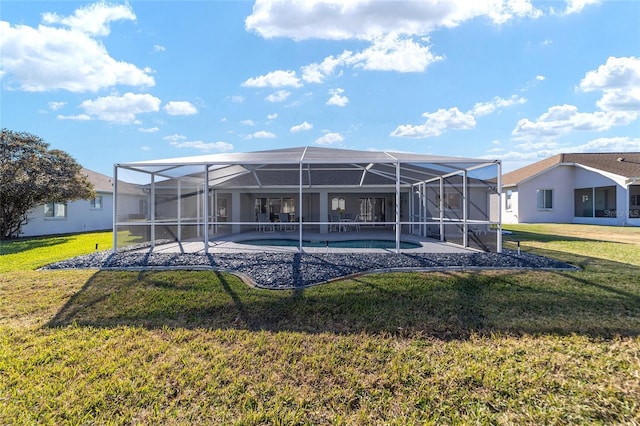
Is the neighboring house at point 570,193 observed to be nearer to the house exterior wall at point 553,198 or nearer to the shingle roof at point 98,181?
the house exterior wall at point 553,198

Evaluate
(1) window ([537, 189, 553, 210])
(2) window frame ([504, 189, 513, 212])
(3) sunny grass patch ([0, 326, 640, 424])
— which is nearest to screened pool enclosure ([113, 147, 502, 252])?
(3) sunny grass patch ([0, 326, 640, 424])

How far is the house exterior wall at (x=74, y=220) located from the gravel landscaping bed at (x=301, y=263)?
1200 centimetres

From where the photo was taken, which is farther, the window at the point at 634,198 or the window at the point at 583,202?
the window at the point at 583,202

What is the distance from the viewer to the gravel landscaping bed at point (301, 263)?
6.68 meters

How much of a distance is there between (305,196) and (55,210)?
13987mm

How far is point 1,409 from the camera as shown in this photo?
9.16ft

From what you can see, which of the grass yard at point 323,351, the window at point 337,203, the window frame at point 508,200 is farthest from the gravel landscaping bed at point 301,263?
the window frame at point 508,200

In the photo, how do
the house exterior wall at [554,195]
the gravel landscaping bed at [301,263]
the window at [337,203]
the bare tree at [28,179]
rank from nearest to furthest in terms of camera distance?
1. the gravel landscaping bed at [301,263]
2. the bare tree at [28,179]
3. the window at [337,203]
4. the house exterior wall at [554,195]

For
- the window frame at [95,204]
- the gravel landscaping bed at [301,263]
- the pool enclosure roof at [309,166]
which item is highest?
the pool enclosure roof at [309,166]

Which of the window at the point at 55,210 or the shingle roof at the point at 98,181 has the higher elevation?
the shingle roof at the point at 98,181

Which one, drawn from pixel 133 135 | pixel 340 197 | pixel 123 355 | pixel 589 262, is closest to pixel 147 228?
pixel 133 135

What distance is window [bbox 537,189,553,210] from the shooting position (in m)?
24.4

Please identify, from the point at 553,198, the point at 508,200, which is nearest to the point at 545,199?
the point at 553,198

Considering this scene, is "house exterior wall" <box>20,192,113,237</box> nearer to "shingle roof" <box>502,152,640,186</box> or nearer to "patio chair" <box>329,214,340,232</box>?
"patio chair" <box>329,214,340,232</box>
